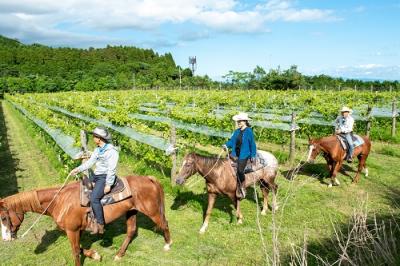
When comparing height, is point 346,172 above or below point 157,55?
below

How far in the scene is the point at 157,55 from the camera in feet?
526

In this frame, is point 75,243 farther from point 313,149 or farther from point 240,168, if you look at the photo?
point 313,149

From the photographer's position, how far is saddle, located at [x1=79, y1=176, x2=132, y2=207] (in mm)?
5407

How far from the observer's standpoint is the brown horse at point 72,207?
525 centimetres

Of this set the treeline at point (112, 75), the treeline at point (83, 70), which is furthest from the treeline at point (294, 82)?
the treeline at point (83, 70)

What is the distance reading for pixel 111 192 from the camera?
557 centimetres

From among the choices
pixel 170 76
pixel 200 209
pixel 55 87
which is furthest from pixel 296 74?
pixel 170 76

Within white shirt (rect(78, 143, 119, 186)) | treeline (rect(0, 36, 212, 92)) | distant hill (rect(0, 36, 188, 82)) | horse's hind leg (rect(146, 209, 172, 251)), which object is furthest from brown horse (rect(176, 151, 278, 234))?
distant hill (rect(0, 36, 188, 82))

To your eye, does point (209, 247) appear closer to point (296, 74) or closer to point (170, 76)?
point (296, 74)

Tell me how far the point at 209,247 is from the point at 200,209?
1.71m

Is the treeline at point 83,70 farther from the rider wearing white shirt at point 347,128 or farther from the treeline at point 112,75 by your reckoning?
the rider wearing white shirt at point 347,128

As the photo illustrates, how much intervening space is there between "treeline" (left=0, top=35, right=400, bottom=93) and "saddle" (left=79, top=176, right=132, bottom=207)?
42.2m

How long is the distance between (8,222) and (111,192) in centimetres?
151

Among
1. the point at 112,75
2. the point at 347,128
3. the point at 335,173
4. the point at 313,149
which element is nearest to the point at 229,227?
the point at 313,149
